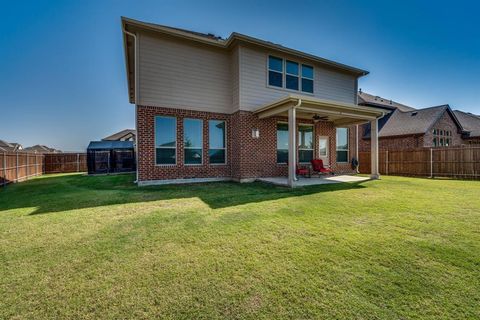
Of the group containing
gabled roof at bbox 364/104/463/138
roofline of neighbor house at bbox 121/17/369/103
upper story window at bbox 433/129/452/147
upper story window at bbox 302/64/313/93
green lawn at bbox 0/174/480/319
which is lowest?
green lawn at bbox 0/174/480/319

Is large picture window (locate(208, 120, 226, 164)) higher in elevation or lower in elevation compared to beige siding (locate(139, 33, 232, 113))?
lower

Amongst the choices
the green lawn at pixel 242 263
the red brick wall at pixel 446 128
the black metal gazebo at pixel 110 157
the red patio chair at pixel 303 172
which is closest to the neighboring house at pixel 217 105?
the red patio chair at pixel 303 172

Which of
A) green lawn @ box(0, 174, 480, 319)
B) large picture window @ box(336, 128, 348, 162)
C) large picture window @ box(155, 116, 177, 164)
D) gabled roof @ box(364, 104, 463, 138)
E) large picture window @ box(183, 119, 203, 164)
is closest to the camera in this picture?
green lawn @ box(0, 174, 480, 319)

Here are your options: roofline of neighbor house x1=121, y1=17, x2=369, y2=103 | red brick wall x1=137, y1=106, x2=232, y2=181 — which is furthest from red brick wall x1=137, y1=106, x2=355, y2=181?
roofline of neighbor house x1=121, y1=17, x2=369, y2=103

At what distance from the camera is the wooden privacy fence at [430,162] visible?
1153cm

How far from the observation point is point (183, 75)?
363 inches

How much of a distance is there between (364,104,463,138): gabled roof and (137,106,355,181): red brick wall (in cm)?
1233

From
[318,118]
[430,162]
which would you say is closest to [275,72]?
[318,118]

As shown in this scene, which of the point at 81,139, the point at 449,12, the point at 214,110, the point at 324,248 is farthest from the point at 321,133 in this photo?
the point at 81,139

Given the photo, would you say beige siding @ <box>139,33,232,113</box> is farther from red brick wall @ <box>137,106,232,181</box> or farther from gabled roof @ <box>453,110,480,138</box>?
gabled roof @ <box>453,110,480,138</box>

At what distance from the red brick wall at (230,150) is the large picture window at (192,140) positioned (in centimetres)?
18

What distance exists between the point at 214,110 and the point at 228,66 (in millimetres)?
2209

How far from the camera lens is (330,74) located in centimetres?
1174

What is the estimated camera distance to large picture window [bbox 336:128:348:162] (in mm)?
12422
